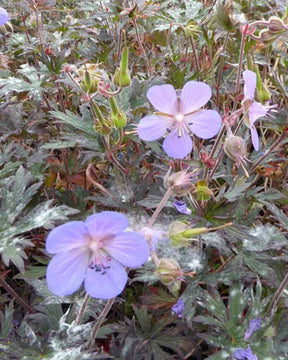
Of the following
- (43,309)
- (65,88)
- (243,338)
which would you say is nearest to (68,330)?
(43,309)

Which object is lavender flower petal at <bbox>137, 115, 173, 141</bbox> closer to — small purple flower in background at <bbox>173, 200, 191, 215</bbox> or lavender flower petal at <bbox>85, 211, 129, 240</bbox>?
small purple flower in background at <bbox>173, 200, 191, 215</bbox>

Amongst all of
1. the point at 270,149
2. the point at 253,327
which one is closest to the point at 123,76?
the point at 270,149

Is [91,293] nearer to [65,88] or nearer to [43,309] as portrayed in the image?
[43,309]

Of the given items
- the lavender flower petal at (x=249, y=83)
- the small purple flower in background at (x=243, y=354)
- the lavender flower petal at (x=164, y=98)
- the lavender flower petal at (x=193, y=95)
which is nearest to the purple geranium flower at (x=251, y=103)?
the lavender flower petal at (x=249, y=83)

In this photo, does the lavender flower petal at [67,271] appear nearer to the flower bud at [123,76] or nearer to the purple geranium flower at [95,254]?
the purple geranium flower at [95,254]

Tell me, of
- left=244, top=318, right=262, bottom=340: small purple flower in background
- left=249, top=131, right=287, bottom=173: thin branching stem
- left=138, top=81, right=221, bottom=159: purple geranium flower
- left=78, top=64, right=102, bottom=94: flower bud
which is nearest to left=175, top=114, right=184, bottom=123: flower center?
left=138, top=81, right=221, bottom=159: purple geranium flower

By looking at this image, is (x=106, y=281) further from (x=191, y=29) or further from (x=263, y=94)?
(x=191, y=29)
